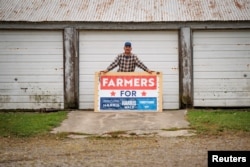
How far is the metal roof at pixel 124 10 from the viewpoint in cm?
1400

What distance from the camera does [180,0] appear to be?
49.0ft

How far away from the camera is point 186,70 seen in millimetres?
14102

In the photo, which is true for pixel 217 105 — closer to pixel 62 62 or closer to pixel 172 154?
pixel 62 62

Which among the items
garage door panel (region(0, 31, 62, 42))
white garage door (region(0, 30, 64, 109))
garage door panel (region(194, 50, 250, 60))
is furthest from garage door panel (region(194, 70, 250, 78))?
garage door panel (region(0, 31, 62, 42))

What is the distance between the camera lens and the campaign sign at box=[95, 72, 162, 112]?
42.9 feet

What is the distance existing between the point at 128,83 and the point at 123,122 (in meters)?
1.89

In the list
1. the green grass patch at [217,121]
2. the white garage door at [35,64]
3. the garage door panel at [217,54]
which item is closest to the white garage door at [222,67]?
the garage door panel at [217,54]

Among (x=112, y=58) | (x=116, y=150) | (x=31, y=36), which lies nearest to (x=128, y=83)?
(x=112, y=58)

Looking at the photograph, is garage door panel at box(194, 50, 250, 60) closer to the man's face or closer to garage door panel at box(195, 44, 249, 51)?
garage door panel at box(195, 44, 249, 51)

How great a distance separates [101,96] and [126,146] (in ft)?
14.0

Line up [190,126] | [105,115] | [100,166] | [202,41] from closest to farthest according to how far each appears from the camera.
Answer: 1. [100,166]
2. [190,126]
3. [105,115]
4. [202,41]

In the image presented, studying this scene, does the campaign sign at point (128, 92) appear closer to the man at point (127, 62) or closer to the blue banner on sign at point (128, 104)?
the blue banner on sign at point (128, 104)

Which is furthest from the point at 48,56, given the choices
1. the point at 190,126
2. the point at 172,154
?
the point at 172,154

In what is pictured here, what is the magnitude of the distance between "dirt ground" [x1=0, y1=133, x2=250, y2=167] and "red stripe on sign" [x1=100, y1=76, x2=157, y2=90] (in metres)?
3.45
